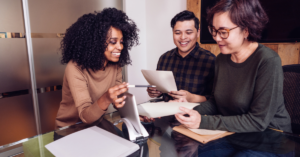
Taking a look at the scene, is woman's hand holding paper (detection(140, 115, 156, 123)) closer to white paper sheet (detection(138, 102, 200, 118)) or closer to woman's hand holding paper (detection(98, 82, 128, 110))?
white paper sheet (detection(138, 102, 200, 118))

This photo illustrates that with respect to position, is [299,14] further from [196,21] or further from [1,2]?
[1,2]

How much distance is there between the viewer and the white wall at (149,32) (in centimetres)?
274

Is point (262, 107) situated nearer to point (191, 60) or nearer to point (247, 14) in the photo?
point (247, 14)

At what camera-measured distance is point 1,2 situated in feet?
6.08

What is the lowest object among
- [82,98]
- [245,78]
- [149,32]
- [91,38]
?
[82,98]

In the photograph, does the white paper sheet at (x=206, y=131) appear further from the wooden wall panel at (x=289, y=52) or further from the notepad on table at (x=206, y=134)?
the wooden wall panel at (x=289, y=52)

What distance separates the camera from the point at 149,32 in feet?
10.2

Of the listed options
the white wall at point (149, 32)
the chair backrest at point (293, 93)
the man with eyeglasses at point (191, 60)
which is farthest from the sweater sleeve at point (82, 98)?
the white wall at point (149, 32)

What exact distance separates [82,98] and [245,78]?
0.94 metres

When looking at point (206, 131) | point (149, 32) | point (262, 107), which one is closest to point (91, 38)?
point (206, 131)

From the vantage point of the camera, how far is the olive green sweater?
0.87 metres

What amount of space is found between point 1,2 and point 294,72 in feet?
8.31

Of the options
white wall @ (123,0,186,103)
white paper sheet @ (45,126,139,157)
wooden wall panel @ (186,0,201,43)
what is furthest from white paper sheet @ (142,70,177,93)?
white wall @ (123,0,186,103)

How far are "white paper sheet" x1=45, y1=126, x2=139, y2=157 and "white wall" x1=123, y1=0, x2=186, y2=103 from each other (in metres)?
2.06
